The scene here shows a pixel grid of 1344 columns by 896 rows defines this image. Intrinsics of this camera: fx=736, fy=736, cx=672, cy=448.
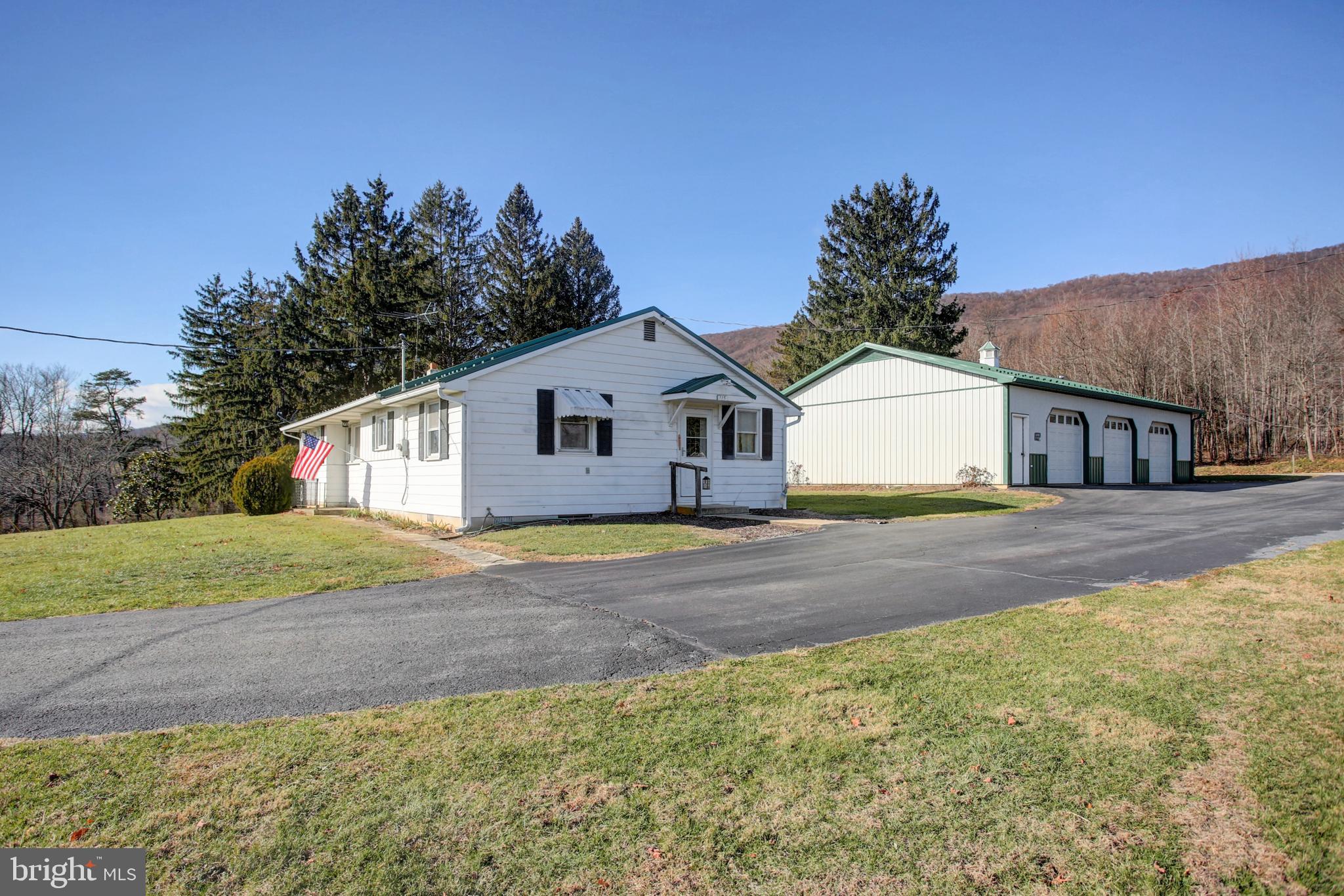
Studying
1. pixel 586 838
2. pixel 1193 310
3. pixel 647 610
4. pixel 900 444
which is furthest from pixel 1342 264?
pixel 586 838

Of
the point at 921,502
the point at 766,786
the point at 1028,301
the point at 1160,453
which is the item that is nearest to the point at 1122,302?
the point at 1028,301

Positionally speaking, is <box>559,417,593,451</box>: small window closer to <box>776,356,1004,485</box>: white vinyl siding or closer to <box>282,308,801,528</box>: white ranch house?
<box>282,308,801,528</box>: white ranch house

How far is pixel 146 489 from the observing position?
3500 centimetres

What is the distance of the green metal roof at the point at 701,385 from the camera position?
15641mm

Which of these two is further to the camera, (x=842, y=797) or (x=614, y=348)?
(x=614, y=348)

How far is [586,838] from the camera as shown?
103 inches

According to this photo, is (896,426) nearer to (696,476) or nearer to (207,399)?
(696,476)

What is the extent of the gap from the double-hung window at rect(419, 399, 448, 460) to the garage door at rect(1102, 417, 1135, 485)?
881 inches

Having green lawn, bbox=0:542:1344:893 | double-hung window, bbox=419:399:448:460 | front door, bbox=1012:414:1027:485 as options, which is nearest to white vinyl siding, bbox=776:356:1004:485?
front door, bbox=1012:414:1027:485

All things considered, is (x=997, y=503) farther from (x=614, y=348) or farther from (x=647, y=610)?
(x=647, y=610)

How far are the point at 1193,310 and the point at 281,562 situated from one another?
2035 inches

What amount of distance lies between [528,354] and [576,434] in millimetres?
1882

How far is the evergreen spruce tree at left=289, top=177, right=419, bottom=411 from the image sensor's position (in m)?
32.5

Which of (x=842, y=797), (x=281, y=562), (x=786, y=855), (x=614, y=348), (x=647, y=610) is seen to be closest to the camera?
(x=786, y=855)
